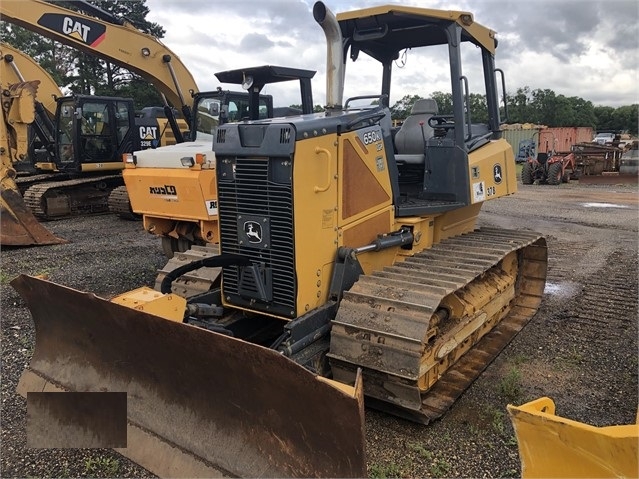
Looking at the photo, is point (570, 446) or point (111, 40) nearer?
point (570, 446)

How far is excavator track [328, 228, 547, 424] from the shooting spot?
3.45 meters

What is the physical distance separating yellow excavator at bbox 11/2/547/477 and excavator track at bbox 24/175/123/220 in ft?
29.8

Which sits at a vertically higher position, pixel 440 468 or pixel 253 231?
pixel 253 231

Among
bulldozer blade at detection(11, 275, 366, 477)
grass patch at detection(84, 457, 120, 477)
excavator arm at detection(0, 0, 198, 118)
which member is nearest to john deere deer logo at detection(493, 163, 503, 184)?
bulldozer blade at detection(11, 275, 366, 477)

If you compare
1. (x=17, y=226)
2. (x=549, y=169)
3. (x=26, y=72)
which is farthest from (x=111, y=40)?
(x=549, y=169)

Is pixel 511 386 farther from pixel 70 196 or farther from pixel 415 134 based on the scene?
pixel 70 196

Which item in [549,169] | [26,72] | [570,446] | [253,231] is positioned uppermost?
[26,72]

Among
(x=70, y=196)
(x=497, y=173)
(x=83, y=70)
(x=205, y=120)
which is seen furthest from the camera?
(x=83, y=70)

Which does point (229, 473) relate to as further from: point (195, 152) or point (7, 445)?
point (195, 152)

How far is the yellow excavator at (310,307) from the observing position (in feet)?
9.61

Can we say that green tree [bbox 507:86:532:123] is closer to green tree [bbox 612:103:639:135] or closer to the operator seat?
green tree [bbox 612:103:639:135]

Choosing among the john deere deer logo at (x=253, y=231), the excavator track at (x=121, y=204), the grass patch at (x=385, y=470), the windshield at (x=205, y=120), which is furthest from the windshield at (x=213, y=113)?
the grass patch at (x=385, y=470)

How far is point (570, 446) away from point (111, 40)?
11974 mm

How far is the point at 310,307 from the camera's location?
152 inches
